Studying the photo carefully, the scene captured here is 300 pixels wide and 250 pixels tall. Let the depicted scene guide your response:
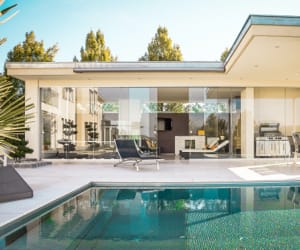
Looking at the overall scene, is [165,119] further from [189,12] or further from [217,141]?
[189,12]

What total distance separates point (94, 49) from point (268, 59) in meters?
20.2

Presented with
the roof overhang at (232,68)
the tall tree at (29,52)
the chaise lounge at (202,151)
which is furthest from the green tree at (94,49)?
the chaise lounge at (202,151)

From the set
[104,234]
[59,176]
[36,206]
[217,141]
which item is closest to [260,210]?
[104,234]

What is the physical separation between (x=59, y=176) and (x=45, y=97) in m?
4.94

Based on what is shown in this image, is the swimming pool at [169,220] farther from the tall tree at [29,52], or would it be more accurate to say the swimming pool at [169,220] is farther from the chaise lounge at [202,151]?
the tall tree at [29,52]

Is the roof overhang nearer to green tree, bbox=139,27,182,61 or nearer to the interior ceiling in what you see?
the interior ceiling

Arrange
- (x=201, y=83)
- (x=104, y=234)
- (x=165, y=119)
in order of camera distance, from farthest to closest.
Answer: (x=165, y=119) < (x=201, y=83) < (x=104, y=234)

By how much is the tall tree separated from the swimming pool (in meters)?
15.7

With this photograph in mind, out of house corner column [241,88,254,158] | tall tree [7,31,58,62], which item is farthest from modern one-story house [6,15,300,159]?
tall tree [7,31,58,62]

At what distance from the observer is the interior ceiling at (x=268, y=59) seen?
631cm

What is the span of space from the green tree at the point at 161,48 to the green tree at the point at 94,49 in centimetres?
378

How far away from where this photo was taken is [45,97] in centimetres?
1116

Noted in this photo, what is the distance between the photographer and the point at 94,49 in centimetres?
2578

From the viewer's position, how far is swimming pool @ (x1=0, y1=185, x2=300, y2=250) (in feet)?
11.3
